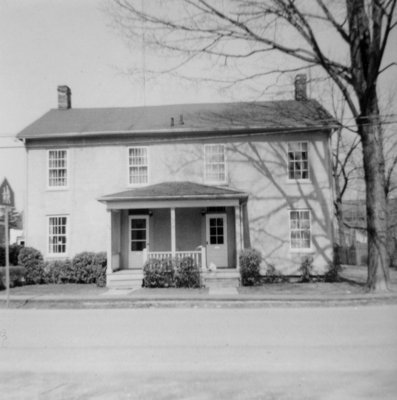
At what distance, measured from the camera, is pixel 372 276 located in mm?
14102

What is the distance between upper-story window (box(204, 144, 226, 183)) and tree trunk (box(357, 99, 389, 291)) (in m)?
7.07

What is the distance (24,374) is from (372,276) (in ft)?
38.7

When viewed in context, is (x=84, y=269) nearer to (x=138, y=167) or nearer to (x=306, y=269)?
(x=138, y=167)

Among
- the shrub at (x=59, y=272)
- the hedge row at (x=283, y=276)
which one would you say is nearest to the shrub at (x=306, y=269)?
the hedge row at (x=283, y=276)

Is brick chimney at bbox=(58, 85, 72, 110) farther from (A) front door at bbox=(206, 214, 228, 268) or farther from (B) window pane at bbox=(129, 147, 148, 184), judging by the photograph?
(A) front door at bbox=(206, 214, 228, 268)

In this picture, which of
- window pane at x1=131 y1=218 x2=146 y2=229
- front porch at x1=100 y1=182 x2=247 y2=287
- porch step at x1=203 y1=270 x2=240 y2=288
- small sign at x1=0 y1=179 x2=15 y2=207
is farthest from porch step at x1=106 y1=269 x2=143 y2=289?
small sign at x1=0 y1=179 x2=15 y2=207

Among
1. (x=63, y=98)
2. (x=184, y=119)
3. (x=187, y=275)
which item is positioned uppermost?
(x=63, y=98)

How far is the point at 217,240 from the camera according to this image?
64.2ft

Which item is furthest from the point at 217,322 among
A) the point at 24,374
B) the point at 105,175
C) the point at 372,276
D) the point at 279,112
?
the point at 279,112

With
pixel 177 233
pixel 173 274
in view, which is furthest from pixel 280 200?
pixel 173 274

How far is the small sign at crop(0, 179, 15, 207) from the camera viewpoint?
38.6 feet

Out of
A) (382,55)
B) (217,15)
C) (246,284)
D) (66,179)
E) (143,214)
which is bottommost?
(246,284)

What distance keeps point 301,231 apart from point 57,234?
38.0ft

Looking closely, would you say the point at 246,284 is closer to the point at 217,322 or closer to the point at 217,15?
the point at 217,322
